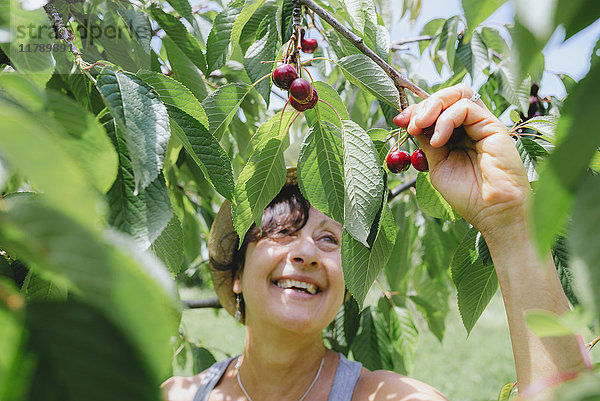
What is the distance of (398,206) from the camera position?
7.68 ft

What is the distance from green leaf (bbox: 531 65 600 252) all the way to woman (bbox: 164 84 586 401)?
2.13 feet

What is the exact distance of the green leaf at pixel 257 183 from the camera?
1022mm

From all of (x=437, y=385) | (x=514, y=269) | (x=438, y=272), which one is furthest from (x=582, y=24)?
(x=437, y=385)

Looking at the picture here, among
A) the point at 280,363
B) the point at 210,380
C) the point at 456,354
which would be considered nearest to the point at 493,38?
the point at 280,363

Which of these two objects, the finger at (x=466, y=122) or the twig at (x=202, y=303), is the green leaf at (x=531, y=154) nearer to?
the finger at (x=466, y=122)

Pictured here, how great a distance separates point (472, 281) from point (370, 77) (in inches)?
21.8

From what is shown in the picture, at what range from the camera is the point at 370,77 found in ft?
3.28

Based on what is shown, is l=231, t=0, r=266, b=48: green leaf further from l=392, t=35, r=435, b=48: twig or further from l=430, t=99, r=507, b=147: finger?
l=392, t=35, r=435, b=48: twig

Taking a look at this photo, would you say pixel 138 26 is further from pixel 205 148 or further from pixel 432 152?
pixel 432 152

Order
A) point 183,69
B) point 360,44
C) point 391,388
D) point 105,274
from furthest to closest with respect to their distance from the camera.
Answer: point 391,388 → point 183,69 → point 360,44 → point 105,274

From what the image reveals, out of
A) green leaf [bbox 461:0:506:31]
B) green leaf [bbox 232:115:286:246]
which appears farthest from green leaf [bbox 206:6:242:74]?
green leaf [bbox 461:0:506:31]

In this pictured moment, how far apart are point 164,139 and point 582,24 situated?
530 millimetres

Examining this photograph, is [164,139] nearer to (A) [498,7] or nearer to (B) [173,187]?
(A) [498,7]

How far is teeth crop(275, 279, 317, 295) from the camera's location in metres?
1.75
